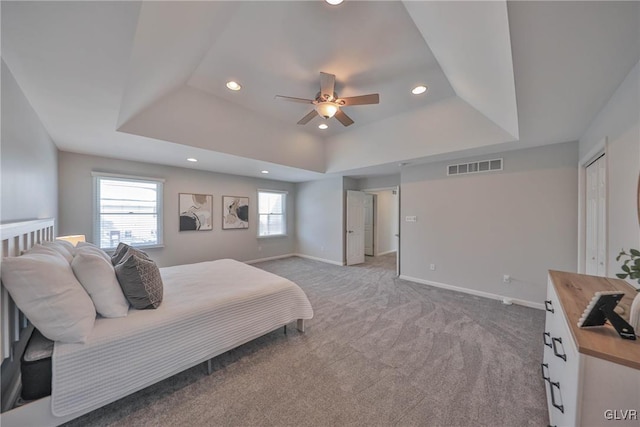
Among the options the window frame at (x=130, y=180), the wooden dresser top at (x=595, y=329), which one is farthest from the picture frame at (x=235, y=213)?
the wooden dresser top at (x=595, y=329)

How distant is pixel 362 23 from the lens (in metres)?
2.00

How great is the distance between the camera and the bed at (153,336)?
1.24 m

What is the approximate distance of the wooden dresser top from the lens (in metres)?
0.82

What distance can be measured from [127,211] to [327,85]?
430 centimetres

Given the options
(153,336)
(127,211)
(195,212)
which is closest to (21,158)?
(153,336)

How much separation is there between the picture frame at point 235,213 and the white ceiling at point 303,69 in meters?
1.55

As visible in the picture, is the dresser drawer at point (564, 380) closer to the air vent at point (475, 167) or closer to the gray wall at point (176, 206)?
the air vent at point (475, 167)

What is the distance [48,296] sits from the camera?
125 cm

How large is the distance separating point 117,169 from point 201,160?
1501 millimetres

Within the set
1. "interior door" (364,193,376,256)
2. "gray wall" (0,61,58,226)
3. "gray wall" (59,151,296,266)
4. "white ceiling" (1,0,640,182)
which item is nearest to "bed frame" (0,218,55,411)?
"gray wall" (0,61,58,226)

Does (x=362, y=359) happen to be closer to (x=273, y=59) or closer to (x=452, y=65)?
(x=452, y=65)

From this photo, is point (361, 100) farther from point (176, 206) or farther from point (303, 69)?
point (176, 206)

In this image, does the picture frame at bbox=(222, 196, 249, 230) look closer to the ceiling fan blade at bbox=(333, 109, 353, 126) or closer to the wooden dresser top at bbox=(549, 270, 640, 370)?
the ceiling fan blade at bbox=(333, 109, 353, 126)

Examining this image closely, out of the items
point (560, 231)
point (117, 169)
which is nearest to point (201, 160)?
point (117, 169)
